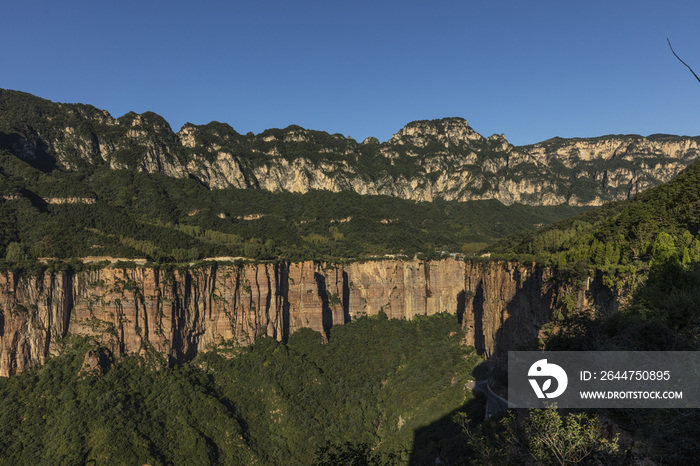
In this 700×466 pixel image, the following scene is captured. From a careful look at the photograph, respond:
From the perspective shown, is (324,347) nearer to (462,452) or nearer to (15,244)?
(462,452)

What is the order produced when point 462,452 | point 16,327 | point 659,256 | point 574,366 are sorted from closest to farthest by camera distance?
1. point 574,366
2. point 659,256
3. point 462,452
4. point 16,327

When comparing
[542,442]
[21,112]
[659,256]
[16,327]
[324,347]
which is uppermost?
[21,112]

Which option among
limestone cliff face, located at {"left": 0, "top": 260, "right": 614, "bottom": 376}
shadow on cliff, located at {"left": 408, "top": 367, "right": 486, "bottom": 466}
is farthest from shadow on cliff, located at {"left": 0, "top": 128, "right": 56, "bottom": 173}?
shadow on cliff, located at {"left": 408, "top": 367, "right": 486, "bottom": 466}

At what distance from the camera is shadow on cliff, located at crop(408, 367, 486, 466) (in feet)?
168

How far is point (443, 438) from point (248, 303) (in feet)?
155

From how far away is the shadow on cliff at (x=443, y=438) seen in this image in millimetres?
51134

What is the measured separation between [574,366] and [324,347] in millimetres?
79050

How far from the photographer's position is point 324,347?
328 ft

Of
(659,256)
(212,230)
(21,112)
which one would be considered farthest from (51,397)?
(21,112)

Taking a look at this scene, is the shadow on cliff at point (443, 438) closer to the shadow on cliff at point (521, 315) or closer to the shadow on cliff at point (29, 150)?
the shadow on cliff at point (521, 315)

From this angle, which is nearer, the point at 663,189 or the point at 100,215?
the point at 663,189

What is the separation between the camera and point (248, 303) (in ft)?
Answer: 302

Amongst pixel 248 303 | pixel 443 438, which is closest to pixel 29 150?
pixel 248 303

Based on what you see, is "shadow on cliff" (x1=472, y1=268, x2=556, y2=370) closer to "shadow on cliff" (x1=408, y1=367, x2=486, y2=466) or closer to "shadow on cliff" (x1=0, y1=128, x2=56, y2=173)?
"shadow on cliff" (x1=408, y1=367, x2=486, y2=466)
